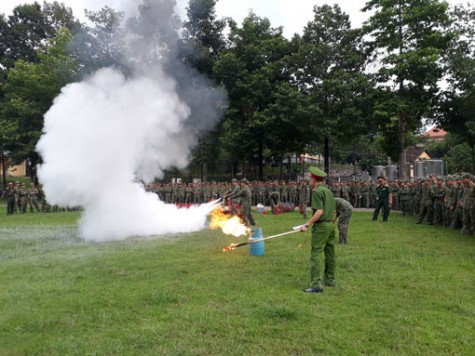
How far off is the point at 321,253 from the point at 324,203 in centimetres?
89

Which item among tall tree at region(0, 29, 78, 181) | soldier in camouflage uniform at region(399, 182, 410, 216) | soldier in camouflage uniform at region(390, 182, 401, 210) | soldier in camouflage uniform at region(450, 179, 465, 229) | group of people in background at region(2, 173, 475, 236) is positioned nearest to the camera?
soldier in camouflage uniform at region(450, 179, 465, 229)

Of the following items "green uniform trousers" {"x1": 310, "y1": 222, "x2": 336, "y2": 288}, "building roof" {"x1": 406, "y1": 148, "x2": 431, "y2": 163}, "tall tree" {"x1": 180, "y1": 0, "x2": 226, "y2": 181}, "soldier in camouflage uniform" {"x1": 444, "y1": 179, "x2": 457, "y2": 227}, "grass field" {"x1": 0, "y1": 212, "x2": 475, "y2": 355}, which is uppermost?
"tall tree" {"x1": 180, "y1": 0, "x2": 226, "y2": 181}

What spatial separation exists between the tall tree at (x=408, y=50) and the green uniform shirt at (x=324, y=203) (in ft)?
72.9

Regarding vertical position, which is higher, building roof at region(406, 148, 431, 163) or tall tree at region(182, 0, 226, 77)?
tall tree at region(182, 0, 226, 77)

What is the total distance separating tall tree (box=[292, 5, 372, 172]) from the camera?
29.8 meters

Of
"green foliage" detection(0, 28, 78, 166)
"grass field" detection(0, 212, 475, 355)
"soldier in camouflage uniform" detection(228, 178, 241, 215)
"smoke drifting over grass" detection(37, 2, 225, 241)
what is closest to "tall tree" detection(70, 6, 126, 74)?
"smoke drifting over grass" detection(37, 2, 225, 241)

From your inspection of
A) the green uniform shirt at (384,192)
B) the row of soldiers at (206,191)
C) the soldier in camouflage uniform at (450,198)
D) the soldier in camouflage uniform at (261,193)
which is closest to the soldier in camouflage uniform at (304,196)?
the green uniform shirt at (384,192)

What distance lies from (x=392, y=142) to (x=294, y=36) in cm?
1165

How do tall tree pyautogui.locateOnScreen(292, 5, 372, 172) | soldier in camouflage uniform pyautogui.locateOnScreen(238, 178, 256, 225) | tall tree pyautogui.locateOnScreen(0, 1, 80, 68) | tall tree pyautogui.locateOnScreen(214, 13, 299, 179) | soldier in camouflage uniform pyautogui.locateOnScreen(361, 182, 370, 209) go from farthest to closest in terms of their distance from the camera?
tall tree pyautogui.locateOnScreen(0, 1, 80, 68) → tall tree pyautogui.locateOnScreen(214, 13, 299, 179) → tall tree pyautogui.locateOnScreen(292, 5, 372, 172) → soldier in camouflage uniform pyautogui.locateOnScreen(361, 182, 370, 209) → soldier in camouflage uniform pyautogui.locateOnScreen(238, 178, 256, 225)

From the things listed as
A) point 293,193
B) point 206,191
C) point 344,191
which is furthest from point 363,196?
point 206,191

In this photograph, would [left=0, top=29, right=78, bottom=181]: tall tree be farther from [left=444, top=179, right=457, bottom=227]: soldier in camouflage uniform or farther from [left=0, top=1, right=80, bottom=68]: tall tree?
[left=444, top=179, right=457, bottom=227]: soldier in camouflage uniform

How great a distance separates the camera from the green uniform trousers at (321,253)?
24.3 feet

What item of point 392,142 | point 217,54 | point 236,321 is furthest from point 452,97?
point 236,321

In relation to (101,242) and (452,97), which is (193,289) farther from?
Answer: (452,97)
